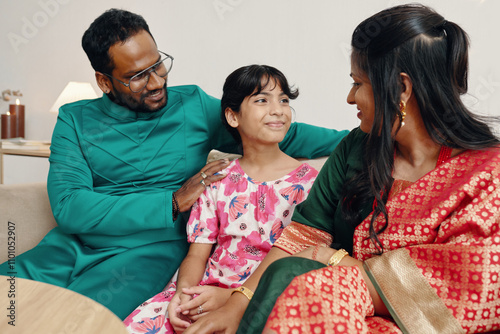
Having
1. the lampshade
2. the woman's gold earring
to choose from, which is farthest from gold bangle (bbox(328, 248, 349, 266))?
the lampshade

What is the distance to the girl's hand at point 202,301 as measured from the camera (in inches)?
46.4

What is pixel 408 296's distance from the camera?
84 centimetres

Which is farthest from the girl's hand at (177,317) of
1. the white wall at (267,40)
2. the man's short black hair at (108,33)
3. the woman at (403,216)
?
the white wall at (267,40)

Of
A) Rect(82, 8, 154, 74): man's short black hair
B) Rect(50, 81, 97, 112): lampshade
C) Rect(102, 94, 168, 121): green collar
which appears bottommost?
Rect(50, 81, 97, 112): lampshade

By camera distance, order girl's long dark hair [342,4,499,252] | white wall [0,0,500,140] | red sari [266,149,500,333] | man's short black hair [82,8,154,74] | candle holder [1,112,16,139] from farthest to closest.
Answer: candle holder [1,112,16,139] < white wall [0,0,500,140] < man's short black hair [82,8,154,74] < girl's long dark hair [342,4,499,252] < red sari [266,149,500,333]

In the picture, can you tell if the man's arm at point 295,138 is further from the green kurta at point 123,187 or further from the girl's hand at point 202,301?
the girl's hand at point 202,301

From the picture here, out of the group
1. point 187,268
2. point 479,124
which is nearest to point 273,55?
point 187,268

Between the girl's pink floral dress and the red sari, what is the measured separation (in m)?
0.51

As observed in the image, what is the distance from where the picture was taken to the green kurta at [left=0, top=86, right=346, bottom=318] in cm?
146

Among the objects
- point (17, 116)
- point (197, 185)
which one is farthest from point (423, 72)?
point (17, 116)

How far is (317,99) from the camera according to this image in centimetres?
233

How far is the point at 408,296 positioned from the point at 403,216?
17cm

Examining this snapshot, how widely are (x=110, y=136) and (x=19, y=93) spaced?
2340 millimetres

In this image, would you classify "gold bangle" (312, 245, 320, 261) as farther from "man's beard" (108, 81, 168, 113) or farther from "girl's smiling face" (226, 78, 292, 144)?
"man's beard" (108, 81, 168, 113)
